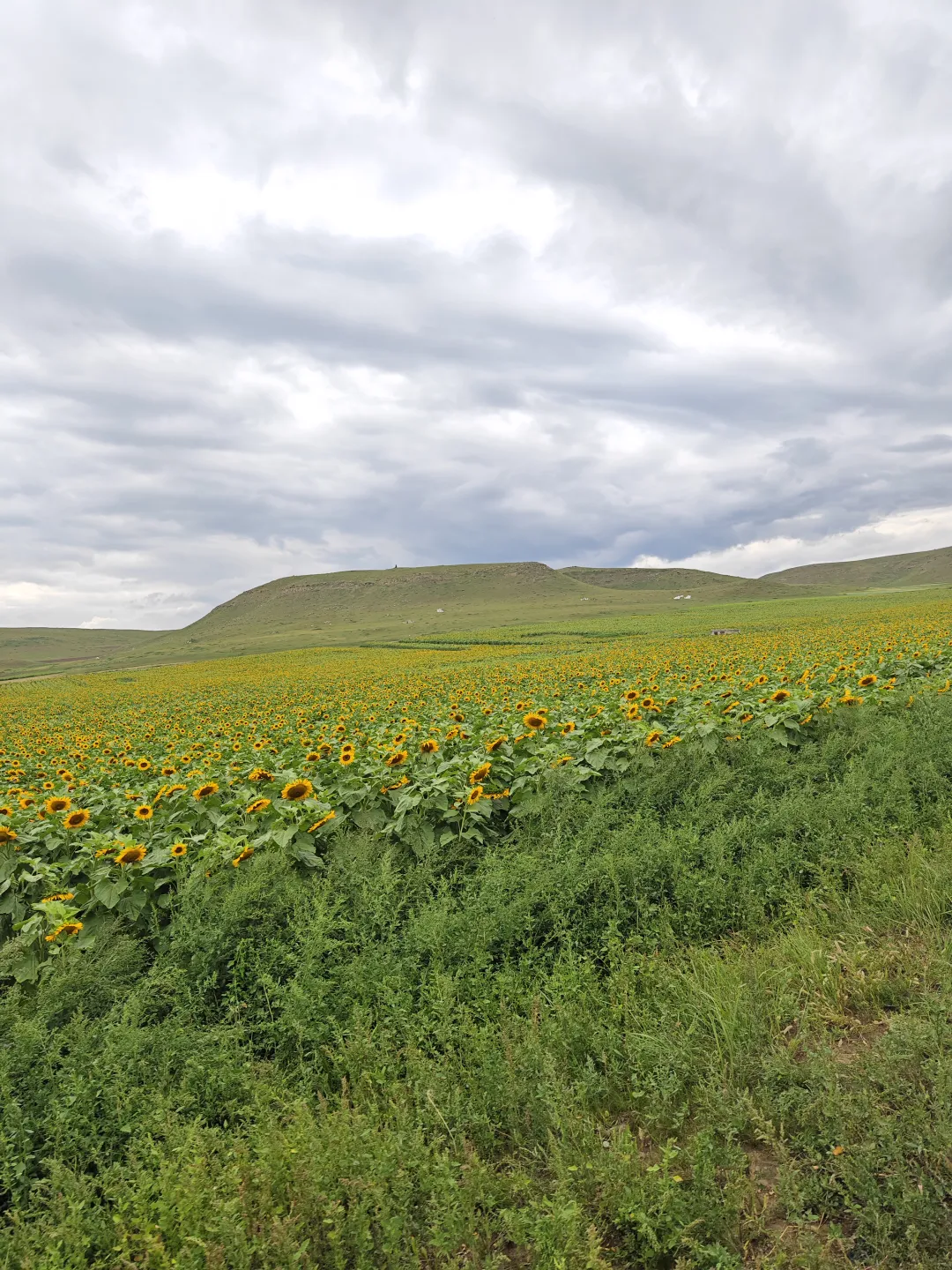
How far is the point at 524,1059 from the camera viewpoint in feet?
10.9

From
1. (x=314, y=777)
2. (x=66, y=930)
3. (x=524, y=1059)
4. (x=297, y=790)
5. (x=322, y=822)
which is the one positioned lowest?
(x=524, y=1059)

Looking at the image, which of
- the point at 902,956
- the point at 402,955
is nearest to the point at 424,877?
the point at 402,955

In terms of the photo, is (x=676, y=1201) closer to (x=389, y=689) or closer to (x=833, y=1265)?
(x=833, y=1265)

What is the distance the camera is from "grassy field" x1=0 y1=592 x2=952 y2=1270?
99.8 inches

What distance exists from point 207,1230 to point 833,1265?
2.35 m

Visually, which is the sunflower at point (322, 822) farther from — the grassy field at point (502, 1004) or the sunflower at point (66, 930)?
the sunflower at point (66, 930)

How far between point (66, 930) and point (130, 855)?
676mm

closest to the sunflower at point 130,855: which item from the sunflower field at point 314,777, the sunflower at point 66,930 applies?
the sunflower field at point 314,777

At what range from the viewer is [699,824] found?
5.61m

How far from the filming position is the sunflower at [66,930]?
4500 mm

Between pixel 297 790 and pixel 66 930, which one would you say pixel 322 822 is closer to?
pixel 297 790

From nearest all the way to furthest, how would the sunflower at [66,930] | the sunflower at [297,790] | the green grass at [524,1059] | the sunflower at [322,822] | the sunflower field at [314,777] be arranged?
the green grass at [524,1059], the sunflower at [66,930], the sunflower field at [314,777], the sunflower at [322,822], the sunflower at [297,790]

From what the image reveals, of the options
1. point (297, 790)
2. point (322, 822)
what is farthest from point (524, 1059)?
point (297, 790)

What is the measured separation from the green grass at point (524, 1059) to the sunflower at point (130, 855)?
2.03 ft
